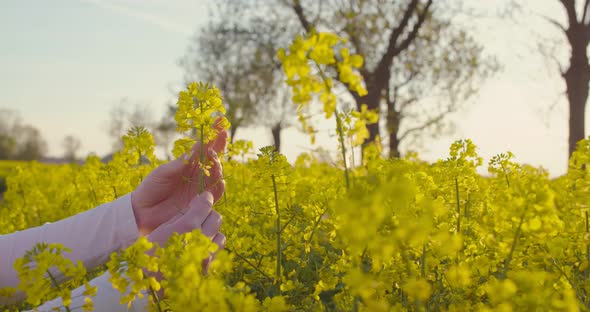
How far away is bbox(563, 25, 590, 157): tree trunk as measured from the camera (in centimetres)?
1379

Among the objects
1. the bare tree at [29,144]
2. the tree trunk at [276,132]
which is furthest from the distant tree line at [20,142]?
the tree trunk at [276,132]

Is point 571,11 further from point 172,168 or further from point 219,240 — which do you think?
point 219,240

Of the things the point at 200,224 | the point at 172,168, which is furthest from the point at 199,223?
the point at 172,168

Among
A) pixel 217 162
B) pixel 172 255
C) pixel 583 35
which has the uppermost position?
pixel 583 35

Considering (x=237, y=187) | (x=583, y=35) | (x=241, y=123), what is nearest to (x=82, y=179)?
(x=237, y=187)

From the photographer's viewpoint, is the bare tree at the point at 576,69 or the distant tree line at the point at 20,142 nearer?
the bare tree at the point at 576,69

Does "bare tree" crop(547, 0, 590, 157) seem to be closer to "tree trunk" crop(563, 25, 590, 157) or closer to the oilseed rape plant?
"tree trunk" crop(563, 25, 590, 157)

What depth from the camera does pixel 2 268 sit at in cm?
276

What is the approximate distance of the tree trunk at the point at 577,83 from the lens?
13789 millimetres

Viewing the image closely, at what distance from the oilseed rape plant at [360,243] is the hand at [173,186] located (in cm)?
6

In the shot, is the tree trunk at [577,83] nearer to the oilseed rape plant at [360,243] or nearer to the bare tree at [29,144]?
the oilseed rape plant at [360,243]

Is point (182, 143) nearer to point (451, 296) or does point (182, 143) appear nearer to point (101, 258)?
point (101, 258)

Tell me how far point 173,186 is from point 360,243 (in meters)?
1.87

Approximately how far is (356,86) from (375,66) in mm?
18123
